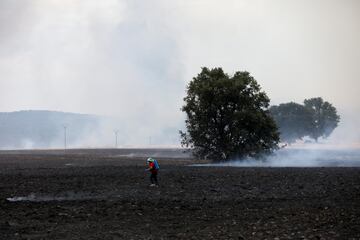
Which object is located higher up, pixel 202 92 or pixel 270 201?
pixel 202 92

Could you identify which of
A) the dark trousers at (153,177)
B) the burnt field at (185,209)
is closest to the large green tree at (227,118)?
the burnt field at (185,209)

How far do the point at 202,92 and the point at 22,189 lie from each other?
38.3 m

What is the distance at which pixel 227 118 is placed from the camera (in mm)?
74938

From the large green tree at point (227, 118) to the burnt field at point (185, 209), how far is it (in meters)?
29.8

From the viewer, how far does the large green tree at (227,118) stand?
7300 cm

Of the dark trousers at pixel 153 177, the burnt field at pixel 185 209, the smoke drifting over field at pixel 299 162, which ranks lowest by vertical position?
the burnt field at pixel 185 209

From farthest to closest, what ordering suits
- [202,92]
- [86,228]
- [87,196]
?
[202,92] < [87,196] < [86,228]

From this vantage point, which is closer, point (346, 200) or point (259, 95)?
point (346, 200)

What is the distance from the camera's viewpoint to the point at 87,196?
111ft

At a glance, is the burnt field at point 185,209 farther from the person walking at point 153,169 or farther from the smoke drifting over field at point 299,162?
the smoke drifting over field at point 299,162

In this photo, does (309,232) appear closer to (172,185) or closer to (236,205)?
(236,205)

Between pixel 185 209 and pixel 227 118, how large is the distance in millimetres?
47886

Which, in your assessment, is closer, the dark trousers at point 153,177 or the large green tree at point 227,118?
the dark trousers at point 153,177

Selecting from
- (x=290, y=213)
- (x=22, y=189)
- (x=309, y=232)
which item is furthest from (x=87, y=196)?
(x=309, y=232)
